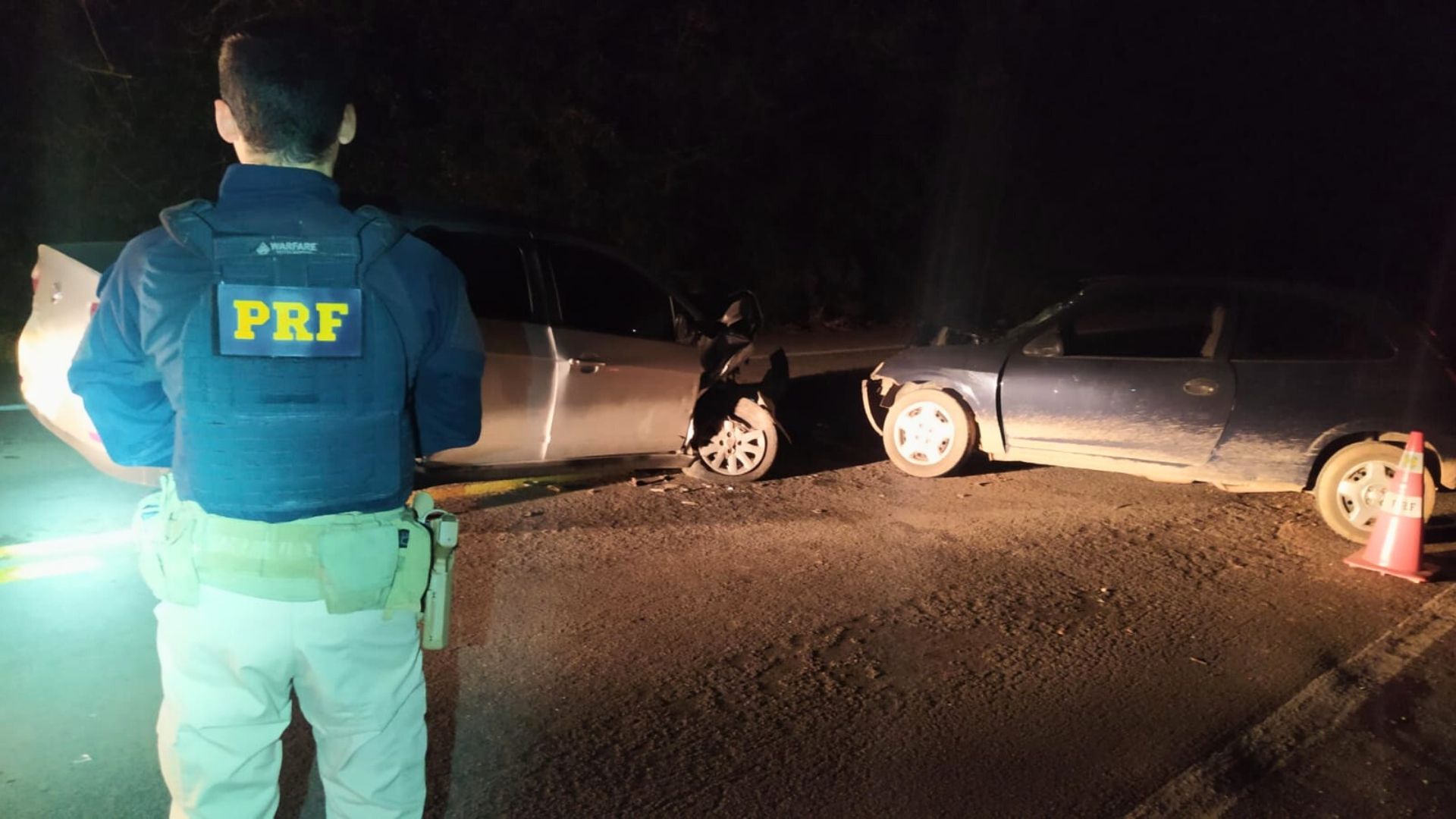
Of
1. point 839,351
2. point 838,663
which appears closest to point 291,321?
point 838,663

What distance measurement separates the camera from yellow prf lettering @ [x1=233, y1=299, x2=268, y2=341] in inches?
82.5

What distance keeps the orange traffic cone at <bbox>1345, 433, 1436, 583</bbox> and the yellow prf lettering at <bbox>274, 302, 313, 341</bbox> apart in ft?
19.7

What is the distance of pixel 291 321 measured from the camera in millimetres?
2109

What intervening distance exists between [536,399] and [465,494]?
102 centimetres

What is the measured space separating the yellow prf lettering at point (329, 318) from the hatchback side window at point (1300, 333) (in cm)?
620

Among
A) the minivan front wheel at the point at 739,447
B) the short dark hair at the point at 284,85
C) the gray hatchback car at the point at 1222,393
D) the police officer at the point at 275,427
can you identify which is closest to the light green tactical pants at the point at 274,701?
the police officer at the point at 275,427

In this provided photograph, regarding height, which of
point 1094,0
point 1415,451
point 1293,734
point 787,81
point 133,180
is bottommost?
point 1293,734

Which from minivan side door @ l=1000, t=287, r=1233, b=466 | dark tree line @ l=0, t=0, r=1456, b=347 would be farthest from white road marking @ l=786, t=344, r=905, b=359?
minivan side door @ l=1000, t=287, r=1233, b=466

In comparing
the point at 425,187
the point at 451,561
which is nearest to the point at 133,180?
the point at 425,187

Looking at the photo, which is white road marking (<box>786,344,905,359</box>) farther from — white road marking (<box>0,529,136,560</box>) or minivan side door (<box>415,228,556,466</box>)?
white road marking (<box>0,529,136,560</box>)

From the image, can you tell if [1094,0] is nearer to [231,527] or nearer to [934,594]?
[934,594]

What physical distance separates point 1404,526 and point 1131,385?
1697 mm

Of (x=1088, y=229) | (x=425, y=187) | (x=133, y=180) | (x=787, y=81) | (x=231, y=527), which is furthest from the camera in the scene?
(x=1088, y=229)

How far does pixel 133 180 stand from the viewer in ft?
47.4
